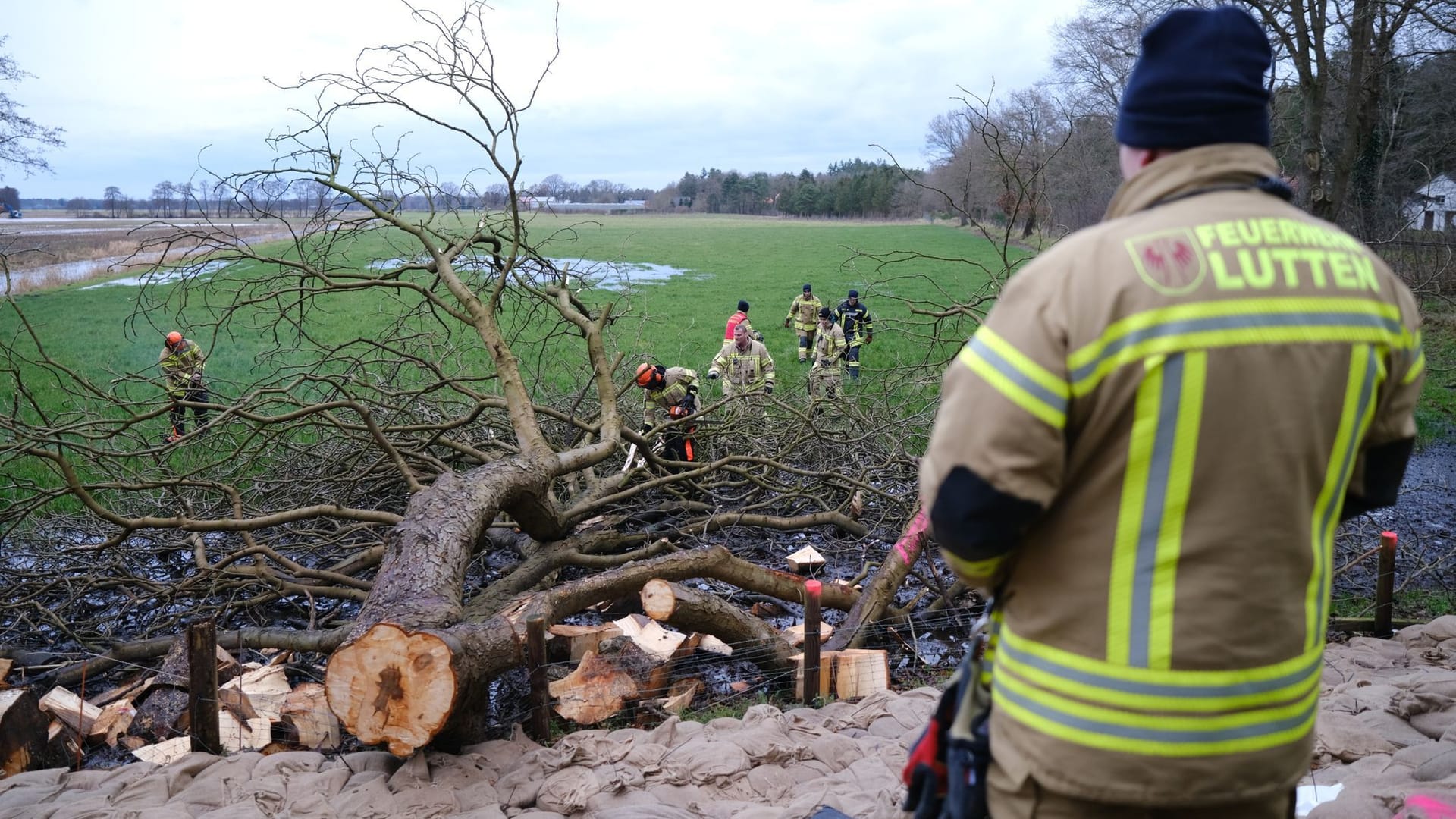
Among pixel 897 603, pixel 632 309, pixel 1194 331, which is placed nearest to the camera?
pixel 1194 331

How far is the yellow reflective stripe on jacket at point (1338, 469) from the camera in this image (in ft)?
4.70

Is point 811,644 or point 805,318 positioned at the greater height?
point 805,318

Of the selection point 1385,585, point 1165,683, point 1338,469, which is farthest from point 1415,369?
point 1385,585

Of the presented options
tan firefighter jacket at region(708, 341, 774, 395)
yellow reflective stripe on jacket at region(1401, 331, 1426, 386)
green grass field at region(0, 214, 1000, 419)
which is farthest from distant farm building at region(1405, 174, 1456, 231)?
yellow reflective stripe on jacket at region(1401, 331, 1426, 386)

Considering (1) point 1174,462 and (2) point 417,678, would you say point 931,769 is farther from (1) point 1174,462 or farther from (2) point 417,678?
(2) point 417,678

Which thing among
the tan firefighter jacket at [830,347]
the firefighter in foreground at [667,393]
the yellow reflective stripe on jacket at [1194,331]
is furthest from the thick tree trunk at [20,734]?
the tan firefighter jacket at [830,347]

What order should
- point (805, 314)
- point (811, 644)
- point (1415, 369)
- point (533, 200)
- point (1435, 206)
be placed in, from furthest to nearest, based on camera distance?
point (1435, 206) → point (805, 314) → point (533, 200) → point (811, 644) → point (1415, 369)

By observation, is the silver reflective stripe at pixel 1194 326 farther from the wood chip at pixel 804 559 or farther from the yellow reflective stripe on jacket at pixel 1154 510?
the wood chip at pixel 804 559

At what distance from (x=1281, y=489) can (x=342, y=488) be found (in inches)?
264

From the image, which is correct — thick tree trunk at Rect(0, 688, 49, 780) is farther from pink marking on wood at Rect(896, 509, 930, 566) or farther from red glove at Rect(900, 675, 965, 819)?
pink marking on wood at Rect(896, 509, 930, 566)

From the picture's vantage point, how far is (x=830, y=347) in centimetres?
1295

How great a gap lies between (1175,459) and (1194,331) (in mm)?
183

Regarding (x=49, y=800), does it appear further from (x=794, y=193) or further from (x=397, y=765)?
(x=794, y=193)

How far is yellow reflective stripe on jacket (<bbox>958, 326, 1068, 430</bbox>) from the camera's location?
136cm
